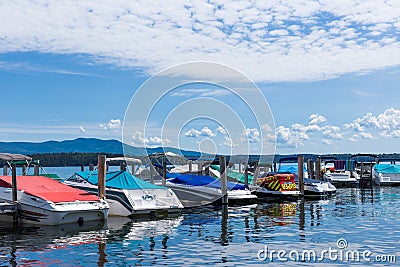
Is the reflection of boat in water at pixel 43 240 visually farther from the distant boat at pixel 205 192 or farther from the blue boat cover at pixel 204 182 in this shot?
the blue boat cover at pixel 204 182

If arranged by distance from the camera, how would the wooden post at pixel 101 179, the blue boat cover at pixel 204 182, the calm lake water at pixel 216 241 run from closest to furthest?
the calm lake water at pixel 216 241 → the wooden post at pixel 101 179 → the blue boat cover at pixel 204 182

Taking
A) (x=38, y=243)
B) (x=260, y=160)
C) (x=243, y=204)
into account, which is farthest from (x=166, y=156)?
(x=38, y=243)

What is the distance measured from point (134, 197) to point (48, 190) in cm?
406

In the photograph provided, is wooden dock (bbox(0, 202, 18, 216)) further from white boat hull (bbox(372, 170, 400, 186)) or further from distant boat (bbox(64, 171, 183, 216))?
white boat hull (bbox(372, 170, 400, 186))

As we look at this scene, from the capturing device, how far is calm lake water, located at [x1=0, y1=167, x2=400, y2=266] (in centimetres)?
Answer: 1600

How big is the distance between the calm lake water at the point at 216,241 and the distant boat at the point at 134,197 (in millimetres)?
666

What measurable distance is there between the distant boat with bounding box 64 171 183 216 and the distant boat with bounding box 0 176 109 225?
1.99 metres

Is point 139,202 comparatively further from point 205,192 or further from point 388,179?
point 388,179

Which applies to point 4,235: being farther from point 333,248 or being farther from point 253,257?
point 333,248

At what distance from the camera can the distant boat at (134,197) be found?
994 inches

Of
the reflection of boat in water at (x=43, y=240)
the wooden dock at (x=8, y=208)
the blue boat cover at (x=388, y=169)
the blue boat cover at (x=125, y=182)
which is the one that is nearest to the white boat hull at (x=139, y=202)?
the blue boat cover at (x=125, y=182)

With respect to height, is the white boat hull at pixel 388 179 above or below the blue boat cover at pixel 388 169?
below

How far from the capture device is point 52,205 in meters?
22.0

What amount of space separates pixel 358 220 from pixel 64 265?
14.7 meters
